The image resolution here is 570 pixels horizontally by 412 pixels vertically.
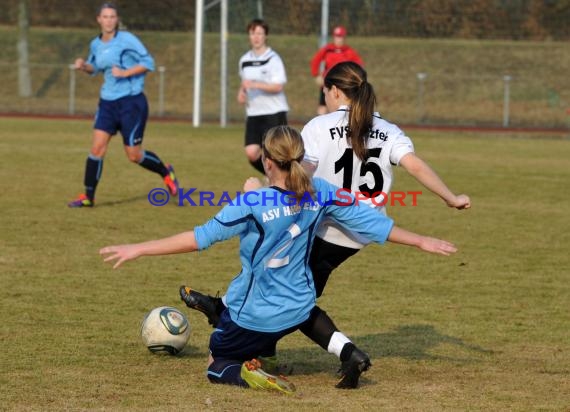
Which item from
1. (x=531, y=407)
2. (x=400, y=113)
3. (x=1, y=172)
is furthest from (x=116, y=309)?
(x=400, y=113)

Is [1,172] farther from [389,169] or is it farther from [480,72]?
[480,72]

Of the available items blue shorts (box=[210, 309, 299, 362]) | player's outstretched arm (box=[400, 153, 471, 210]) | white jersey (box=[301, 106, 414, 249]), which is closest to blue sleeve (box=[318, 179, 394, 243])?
white jersey (box=[301, 106, 414, 249])

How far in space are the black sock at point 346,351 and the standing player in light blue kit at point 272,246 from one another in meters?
0.23

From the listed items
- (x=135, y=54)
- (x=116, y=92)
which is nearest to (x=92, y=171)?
(x=116, y=92)

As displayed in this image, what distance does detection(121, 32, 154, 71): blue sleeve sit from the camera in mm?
10984

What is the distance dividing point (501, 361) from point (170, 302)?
236cm

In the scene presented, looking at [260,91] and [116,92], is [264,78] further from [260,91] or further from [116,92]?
[116,92]

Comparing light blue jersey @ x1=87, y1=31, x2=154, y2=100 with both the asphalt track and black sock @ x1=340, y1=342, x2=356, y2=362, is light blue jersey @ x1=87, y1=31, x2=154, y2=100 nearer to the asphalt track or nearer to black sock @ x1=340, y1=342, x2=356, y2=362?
black sock @ x1=340, y1=342, x2=356, y2=362

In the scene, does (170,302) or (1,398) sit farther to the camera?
(170,302)

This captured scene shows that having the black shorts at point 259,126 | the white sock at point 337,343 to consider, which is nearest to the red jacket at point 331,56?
the black shorts at point 259,126

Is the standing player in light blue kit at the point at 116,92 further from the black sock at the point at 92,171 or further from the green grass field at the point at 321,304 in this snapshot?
the green grass field at the point at 321,304

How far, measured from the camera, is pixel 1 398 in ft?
15.6

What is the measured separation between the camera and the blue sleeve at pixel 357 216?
500 centimetres

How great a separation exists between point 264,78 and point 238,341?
328 inches
